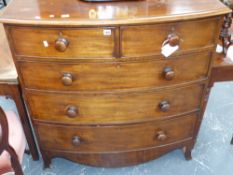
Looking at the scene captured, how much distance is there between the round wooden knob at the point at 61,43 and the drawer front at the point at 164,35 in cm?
22

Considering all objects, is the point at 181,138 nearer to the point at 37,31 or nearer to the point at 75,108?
the point at 75,108

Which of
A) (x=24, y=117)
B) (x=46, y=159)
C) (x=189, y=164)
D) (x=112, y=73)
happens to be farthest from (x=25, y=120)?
(x=189, y=164)

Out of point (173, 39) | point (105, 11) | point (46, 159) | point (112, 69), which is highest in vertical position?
point (105, 11)

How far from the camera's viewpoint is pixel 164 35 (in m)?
1.04

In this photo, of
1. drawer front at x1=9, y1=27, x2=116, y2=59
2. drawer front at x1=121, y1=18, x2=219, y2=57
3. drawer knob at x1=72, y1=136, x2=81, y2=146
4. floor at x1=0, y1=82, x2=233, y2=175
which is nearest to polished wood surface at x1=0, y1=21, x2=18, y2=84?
drawer front at x1=9, y1=27, x2=116, y2=59

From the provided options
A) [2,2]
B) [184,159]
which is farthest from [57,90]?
[2,2]

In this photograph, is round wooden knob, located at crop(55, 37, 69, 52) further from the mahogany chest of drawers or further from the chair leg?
the chair leg

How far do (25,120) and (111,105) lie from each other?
1.76ft

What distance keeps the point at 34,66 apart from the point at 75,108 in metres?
0.28

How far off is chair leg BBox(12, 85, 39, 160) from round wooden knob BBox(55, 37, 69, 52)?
399 mm

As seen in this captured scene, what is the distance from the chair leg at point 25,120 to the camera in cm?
132

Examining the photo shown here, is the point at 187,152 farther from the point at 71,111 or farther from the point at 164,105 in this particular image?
the point at 71,111

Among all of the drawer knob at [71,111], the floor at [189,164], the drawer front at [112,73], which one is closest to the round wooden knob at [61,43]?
the drawer front at [112,73]

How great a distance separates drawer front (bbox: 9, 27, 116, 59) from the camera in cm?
100
